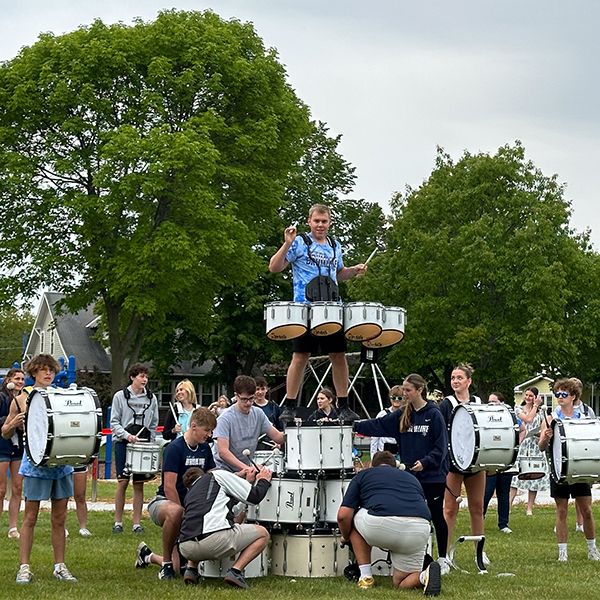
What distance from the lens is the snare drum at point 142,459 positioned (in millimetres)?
15016

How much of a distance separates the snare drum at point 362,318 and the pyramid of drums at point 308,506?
104 cm

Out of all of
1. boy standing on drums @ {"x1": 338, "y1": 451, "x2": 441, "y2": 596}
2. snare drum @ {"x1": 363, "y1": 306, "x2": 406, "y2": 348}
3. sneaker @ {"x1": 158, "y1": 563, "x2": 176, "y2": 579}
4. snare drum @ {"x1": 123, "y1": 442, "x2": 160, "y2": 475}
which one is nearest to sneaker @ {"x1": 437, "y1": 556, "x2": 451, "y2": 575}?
boy standing on drums @ {"x1": 338, "y1": 451, "x2": 441, "y2": 596}

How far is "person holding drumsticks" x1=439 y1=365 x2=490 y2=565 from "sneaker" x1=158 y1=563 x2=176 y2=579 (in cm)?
294

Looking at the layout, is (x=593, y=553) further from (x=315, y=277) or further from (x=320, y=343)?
(x=315, y=277)

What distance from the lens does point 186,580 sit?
11.0 m

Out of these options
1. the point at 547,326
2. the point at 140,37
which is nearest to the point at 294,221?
the point at 547,326

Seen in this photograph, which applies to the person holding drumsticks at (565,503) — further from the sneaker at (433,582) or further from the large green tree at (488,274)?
the large green tree at (488,274)

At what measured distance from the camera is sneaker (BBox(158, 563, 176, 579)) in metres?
11.2

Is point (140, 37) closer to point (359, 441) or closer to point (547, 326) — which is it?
point (547, 326)

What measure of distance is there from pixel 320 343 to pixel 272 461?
54.2 inches

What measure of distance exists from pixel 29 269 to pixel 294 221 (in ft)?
50.6

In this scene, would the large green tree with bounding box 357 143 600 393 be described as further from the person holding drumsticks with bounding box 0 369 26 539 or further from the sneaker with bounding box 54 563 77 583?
the sneaker with bounding box 54 563 77 583

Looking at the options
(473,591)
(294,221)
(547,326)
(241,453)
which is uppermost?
(294,221)

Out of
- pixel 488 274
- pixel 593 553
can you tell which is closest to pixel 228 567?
pixel 593 553
